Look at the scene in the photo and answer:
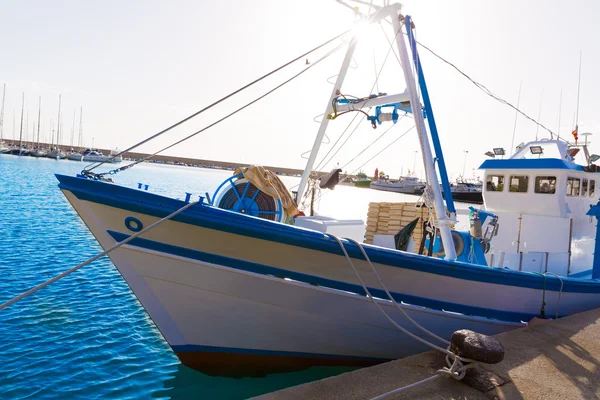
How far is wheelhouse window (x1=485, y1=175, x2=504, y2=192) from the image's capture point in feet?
30.9

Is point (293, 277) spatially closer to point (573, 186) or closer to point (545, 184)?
point (545, 184)

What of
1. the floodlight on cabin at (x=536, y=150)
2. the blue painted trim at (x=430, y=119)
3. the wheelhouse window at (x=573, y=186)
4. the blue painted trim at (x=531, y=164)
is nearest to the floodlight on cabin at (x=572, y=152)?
the blue painted trim at (x=531, y=164)

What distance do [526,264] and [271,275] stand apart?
5.78 metres

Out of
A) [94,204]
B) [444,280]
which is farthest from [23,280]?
[444,280]

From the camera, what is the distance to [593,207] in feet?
24.3

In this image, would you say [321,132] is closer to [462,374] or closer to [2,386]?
[462,374]

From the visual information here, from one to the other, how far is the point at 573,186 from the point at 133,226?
939 cm

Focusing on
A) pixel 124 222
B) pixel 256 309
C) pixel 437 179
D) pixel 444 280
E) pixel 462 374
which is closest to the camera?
pixel 462 374

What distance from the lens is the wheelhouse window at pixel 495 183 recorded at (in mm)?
9422

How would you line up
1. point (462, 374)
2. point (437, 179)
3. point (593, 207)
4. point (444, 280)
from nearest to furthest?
point (462, 374) < point (444, 280) < point (437, 179) < point (593, 207)

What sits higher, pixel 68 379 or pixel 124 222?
pixel 124 222

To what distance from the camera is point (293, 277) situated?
5.10 m

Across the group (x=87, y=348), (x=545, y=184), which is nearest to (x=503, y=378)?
(x=545, y=184)

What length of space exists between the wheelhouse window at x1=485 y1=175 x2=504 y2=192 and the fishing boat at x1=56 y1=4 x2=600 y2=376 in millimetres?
2269
